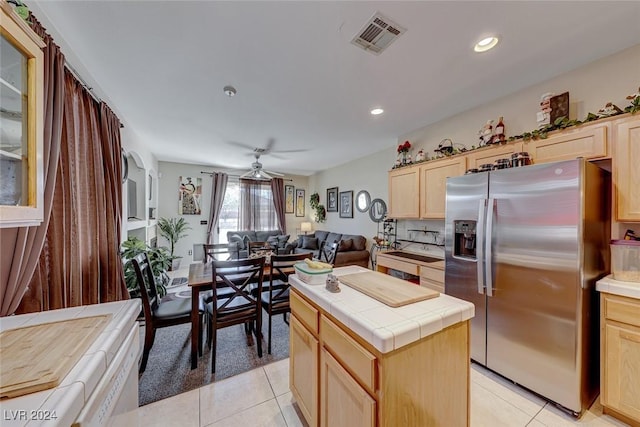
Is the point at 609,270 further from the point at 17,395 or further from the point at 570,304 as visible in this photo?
the point at 17,395

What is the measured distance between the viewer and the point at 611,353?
160cm

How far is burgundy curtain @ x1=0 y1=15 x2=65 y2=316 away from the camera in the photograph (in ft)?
3.83

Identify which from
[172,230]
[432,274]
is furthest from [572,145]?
[172,230]

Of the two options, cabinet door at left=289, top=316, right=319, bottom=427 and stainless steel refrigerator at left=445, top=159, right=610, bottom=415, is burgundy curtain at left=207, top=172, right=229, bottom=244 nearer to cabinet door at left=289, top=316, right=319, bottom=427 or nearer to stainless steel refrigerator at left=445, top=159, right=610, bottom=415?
cabinet door at left=289, top=316, right=319, bottom=427

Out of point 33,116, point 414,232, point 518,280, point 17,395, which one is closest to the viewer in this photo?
point 17,395

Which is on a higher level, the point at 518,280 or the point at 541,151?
the point at 541,151

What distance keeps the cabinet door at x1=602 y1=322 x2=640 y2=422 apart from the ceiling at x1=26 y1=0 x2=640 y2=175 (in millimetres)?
2072

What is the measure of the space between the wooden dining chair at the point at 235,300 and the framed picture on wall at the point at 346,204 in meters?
3.70

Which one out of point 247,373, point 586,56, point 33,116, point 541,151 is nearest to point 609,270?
point 541,151

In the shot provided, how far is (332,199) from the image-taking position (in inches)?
255

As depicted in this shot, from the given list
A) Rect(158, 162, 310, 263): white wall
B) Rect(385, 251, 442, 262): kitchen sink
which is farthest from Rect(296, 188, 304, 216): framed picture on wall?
Rect(385, 251, 442, 262): kitchen sink

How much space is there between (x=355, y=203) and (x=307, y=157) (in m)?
1.54

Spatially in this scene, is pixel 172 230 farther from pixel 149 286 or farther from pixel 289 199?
pixel 149 286

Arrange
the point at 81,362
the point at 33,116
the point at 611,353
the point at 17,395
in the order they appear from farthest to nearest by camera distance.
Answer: the point at 611,353
the point at 33,116
the point at 81,362
the point at 17,395
